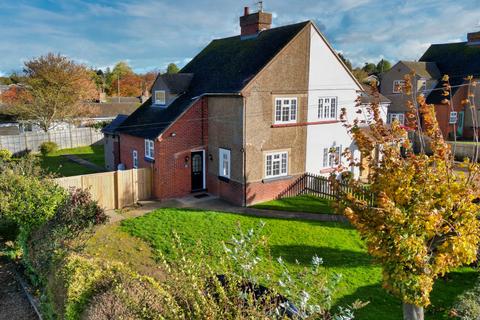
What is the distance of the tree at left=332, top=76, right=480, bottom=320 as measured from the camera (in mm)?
6594

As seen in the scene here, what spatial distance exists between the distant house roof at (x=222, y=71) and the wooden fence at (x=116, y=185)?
7.90 ft

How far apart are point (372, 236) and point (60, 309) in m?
6.67

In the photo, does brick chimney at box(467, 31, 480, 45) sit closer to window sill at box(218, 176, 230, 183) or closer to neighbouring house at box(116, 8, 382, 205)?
neighbouring house at box(116, 8, 382, 205)

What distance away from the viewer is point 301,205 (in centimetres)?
1964

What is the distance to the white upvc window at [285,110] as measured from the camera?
20.1 metres

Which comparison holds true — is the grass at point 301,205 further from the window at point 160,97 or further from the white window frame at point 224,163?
the window at point 160,97

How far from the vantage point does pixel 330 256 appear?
13.9 m

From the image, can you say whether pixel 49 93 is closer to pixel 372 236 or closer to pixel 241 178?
pixel 241 178

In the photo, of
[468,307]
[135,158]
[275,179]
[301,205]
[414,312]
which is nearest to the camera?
[414,312]

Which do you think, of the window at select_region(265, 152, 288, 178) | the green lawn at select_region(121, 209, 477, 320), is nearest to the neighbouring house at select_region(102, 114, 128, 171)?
the green lawn at select_region(121, 209, 477, 320)

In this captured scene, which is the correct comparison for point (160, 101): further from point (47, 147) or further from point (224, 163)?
point (47, 147)

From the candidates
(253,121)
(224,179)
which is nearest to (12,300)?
(224,179)

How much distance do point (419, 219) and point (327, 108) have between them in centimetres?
1645

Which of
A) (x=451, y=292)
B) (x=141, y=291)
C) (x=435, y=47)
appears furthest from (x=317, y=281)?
(x=435, y=47)
